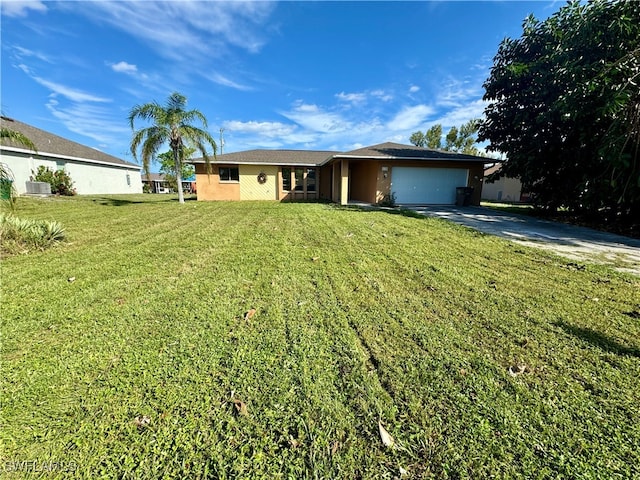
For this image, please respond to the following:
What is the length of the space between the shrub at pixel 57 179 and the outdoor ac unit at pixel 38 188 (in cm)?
108

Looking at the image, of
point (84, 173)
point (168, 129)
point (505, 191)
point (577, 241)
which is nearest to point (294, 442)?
point (577, 241)

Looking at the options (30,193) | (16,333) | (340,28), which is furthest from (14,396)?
(30,193)

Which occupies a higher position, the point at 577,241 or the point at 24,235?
the point at 24,235

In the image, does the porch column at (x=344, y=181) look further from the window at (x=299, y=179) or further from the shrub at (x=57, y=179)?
the shrub at (x=57, y=179)

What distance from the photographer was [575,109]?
8.21 m

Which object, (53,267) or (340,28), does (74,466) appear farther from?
(340,28)

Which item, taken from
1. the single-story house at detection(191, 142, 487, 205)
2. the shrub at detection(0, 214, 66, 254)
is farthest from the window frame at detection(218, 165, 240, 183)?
the shrub at detection(0, 214, 66, 254)

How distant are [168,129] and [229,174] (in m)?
4.88

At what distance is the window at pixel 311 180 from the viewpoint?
61.2 feet

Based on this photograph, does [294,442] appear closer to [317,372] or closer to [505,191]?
[317,372]

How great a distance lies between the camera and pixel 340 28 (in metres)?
12.4

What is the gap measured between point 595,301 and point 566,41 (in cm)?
1010

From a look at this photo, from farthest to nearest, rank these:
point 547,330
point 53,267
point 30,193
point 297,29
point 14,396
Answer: point 30,193
point 297,29
point 53,267
point 547,330
point 14,396

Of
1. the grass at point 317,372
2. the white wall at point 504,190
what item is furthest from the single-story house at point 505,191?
the grass at point 317,372
